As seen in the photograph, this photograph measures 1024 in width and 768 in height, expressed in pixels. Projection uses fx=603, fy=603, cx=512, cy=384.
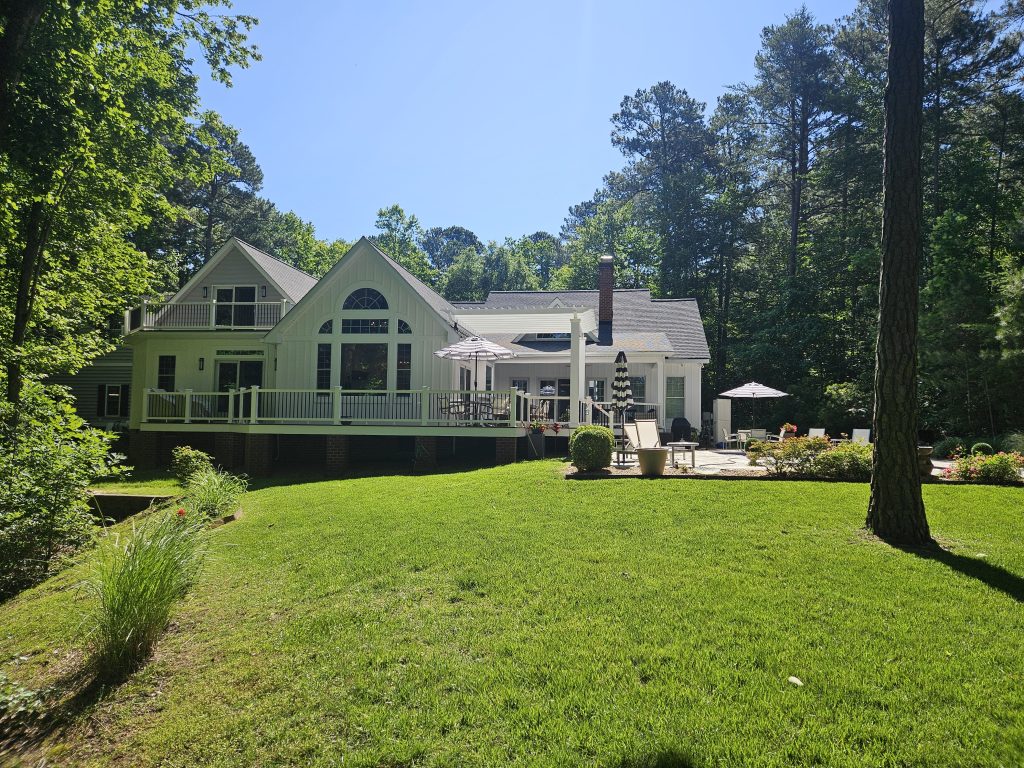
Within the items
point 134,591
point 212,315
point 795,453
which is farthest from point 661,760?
point 212,315

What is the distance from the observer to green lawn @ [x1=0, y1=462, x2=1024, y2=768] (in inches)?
125

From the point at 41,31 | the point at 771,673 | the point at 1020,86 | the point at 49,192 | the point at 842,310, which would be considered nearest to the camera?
the point at 771,673

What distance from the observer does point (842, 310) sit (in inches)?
1118

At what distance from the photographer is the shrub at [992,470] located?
9.89 m

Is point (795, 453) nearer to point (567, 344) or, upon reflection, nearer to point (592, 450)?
point (592, 450)

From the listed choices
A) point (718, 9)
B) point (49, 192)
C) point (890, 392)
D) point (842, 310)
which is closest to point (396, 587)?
point (890, 392)

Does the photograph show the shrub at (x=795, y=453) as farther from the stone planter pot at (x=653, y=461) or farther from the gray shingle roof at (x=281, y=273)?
the gray shingle roof at (x=281, y=273)

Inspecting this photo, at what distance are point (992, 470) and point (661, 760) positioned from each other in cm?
998

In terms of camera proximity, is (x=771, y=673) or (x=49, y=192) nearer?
(x=771, y=673)

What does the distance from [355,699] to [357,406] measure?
43.5ft

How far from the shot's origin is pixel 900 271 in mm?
6953

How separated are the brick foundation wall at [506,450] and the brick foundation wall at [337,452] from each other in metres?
3.90

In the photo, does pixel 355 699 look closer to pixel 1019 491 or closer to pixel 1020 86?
pixel 1019 491

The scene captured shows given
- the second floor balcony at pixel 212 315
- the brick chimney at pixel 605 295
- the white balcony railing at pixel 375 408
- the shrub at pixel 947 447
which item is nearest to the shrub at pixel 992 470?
the shrub at pixel 947 447
